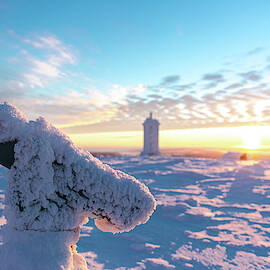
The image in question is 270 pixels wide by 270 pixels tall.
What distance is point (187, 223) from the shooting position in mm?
5867

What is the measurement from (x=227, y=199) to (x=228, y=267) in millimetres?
4747

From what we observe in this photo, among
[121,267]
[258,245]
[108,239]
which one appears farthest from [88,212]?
[258,245]

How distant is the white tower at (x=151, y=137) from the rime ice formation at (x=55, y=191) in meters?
28.2

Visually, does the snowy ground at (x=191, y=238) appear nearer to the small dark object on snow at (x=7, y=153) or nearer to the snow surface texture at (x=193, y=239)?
the snow surface texture at (x=193, y=239)

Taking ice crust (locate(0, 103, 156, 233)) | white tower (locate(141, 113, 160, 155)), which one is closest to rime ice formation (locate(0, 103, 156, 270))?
ice crust (locate(0, 103, 156, 233))

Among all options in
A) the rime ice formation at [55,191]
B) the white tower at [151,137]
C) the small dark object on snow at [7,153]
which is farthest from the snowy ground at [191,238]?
the white tower at [151,137]

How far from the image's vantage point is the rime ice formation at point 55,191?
6.57ft

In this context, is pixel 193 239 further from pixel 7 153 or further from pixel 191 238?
pixel 7 153

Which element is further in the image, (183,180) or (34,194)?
(183,180)

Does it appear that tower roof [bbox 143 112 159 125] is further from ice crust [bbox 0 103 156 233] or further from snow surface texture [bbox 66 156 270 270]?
ice crust [bbox 0 103 156 233]

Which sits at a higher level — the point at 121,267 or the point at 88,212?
the point at 88,212

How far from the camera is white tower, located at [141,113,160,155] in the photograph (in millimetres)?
30359

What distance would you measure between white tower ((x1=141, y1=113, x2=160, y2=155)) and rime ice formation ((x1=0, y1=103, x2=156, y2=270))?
28.2 m

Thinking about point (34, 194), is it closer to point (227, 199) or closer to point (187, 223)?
point (187, 223)
